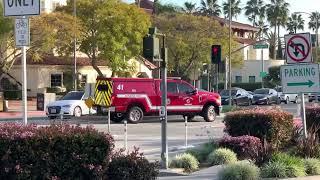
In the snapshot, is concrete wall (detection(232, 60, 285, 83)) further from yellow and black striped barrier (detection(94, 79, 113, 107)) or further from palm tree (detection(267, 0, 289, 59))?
yellow and black striped barrier (detection(94, 79, 113, 107))

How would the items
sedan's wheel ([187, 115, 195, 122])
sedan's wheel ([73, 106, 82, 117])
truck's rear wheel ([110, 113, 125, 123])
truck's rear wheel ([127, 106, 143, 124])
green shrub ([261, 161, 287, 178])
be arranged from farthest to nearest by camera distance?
sedan's wheel ([73, 106, 82, 117]) < sedan's wheel ([187, 115, 195, 122]) < truck's rear wheel ([110, 113, 125, 123]) < truck's rear wheel ([127, 106, 143, 124]) < green shrub ([261, 161, 287, 178])

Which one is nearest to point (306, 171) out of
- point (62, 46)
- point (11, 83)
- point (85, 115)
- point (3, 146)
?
point (3, 146)

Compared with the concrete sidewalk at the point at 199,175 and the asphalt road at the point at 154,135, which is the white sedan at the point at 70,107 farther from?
the concrete sidewalk at the point at 199,175

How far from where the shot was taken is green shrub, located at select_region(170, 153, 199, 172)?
549 inches

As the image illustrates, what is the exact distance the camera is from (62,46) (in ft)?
173

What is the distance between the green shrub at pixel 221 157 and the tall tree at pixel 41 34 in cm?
3186

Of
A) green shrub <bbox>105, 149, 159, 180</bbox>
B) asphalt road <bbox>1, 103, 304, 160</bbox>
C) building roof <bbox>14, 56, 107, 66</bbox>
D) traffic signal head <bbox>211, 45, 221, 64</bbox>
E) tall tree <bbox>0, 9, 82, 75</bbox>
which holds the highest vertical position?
tall tree <bbox>0, 9, 82, 75</bbox>

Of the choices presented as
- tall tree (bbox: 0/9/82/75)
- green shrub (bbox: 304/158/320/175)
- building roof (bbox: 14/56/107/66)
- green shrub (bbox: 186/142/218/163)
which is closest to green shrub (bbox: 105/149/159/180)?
green shrub (bbox: 304/158/320/175)

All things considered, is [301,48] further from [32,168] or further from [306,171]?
[32,168]

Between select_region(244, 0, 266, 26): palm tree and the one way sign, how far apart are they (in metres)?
102

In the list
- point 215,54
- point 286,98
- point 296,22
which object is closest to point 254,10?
point 296,22

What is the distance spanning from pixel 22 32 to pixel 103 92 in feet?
58.8

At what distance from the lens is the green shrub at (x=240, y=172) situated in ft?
37.0

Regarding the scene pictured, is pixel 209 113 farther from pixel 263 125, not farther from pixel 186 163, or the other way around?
pixel 186 163
